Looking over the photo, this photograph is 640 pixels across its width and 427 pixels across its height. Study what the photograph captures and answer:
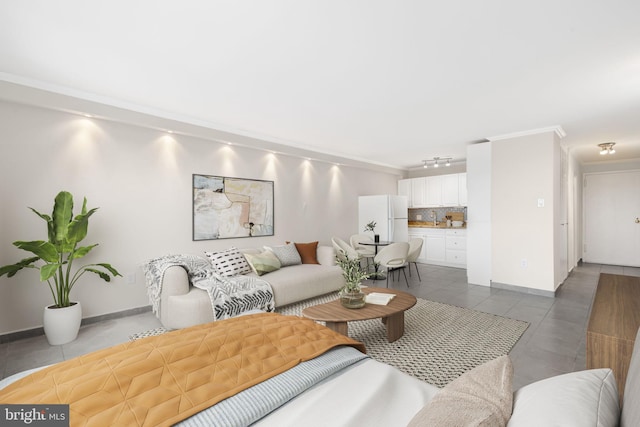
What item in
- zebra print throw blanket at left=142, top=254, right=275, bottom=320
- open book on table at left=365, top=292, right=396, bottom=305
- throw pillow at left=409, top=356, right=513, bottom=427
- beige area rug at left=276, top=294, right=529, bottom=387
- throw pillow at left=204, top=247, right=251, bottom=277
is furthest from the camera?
throw pillow at left=204, top=247, right=251, bottom=277

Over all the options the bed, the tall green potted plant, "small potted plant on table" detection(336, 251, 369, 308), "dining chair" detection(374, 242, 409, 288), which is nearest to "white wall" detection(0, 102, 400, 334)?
the tall green potted plant

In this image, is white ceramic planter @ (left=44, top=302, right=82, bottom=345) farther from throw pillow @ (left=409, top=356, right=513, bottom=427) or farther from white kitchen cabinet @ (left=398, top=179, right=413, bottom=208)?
white kitchen cabinet @ (left=398, top=179, right=413, bottom=208)

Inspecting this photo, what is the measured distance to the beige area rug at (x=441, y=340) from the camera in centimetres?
252

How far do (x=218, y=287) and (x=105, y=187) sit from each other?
1805 mm

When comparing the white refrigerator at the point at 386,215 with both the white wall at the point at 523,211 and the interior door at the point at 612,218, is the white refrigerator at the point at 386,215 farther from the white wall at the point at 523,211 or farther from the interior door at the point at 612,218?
the interior door at the point at 612,218

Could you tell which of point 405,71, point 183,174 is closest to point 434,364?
point 405,71

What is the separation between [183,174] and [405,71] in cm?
314

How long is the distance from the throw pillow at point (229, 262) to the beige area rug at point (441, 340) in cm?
79

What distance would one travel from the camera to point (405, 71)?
2750mm

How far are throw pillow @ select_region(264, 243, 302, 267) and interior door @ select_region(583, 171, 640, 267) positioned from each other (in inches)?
290

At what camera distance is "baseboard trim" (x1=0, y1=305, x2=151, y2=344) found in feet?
10.0

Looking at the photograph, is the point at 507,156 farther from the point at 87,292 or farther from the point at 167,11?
the point at 87,292

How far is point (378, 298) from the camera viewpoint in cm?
311

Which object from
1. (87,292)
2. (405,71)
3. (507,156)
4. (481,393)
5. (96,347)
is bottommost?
(96,347)
